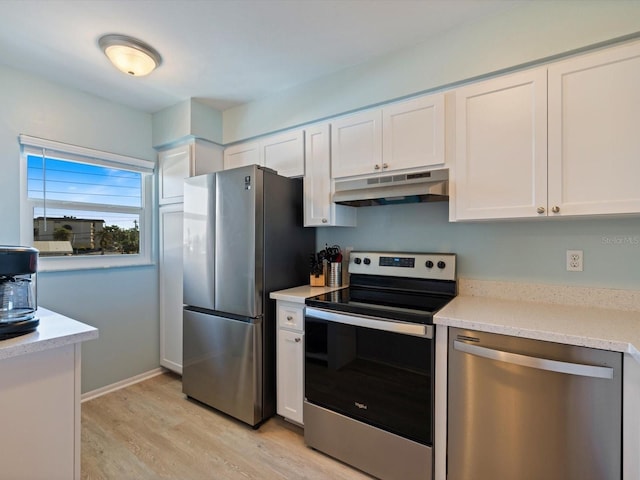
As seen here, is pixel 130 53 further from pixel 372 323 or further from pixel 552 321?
pixel 552 321

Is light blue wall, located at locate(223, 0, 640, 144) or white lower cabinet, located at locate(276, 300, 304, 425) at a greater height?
light blue wall, located at locate(223, 0, 640, 144)

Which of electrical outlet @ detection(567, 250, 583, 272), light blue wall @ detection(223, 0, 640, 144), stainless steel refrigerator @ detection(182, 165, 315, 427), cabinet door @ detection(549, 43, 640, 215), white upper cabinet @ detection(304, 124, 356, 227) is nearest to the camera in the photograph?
cabinet door @ detection(549, 43, 640, 215)

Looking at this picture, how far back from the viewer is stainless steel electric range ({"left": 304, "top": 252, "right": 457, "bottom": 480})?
158 cm

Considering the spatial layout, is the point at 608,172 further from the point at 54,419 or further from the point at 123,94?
the point at 123,94

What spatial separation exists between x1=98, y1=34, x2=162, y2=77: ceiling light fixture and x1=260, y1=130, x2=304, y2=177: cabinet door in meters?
0.94

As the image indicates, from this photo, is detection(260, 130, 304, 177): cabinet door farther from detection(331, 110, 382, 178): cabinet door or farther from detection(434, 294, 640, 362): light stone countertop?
detection(434, 294, 640, 362): light stone countertop

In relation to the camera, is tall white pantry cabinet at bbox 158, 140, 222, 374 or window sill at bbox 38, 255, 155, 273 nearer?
window sill at bbox 38, 255, 155, 273

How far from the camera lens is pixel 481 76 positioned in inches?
70.7

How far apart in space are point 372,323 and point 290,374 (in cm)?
77

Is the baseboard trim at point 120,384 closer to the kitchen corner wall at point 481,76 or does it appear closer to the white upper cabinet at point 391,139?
the kitchen corner wall at point 481,76

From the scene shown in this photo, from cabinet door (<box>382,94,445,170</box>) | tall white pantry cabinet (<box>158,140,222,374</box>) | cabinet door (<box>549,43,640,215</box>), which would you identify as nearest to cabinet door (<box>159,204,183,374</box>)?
tall white pantry cabinet (<box>158,140,222,374</box>)

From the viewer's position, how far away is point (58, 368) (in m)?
1.29

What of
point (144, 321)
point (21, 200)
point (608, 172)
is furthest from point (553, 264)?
point (21, 200)

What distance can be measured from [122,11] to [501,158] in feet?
6.97
